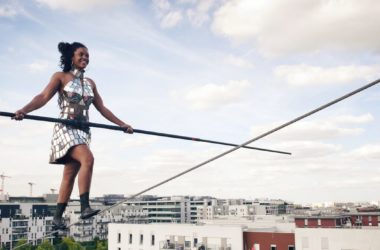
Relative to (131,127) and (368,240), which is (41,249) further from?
(131,127)

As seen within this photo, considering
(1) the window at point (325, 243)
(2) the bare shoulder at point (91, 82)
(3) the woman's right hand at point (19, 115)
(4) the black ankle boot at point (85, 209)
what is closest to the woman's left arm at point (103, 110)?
(2) the bare shoulder at point (91, 82)

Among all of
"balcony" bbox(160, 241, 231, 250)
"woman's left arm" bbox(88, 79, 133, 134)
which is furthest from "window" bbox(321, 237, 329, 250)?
"woman's left arm" bbox(88, 79, 133, 134)

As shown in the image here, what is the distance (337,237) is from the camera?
40.2 m

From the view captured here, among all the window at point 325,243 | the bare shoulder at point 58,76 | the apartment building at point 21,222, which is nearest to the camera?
the bare shoulder at point 58,76

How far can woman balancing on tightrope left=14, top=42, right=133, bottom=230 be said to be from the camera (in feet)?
13.8

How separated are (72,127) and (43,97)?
16.4 inches

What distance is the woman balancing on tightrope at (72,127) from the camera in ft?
13.8

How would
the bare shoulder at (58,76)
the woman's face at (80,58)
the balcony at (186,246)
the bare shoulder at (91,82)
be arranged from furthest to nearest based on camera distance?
the balcony at (186,246)
the bare shoulder at (91,82)
the woman's face at (80,58)
the bare shoulder at (58,76)

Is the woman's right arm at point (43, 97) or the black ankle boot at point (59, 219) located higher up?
the woman's right arm at point (43, 97)

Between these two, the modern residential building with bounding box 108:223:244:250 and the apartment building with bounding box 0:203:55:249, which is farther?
the apartment building with bounding box 0:203:55:249

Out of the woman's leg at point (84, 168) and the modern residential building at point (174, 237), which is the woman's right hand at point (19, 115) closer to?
the woman's leg at point (84, 168)

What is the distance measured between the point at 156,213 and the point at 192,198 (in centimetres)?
1310

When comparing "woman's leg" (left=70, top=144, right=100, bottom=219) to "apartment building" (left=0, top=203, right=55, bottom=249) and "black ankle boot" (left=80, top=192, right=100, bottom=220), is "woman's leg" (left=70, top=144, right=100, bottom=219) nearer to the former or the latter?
"black ankle boot" (left=80, top=192, right=100, bottom=220)

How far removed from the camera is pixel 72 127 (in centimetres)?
429
